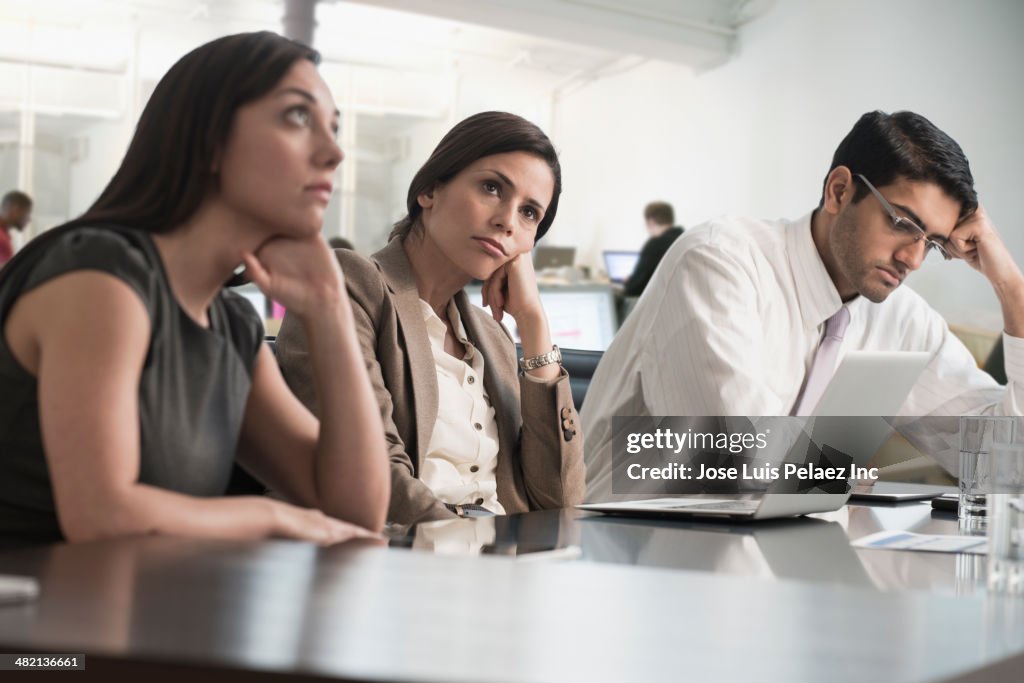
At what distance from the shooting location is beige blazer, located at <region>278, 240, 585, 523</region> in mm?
1659

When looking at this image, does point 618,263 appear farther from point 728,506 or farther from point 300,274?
point 300,274

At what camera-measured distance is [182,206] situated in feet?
3.81

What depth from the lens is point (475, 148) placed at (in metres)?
1.98

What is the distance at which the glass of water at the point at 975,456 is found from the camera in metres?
1.65

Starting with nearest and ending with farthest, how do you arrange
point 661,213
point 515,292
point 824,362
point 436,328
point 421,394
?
point 421,394 → point 436,328 → point 515,292 → point 824,362 → point 661,213

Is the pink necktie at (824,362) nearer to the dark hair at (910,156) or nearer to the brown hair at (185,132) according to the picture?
the dark hair at (910,156)

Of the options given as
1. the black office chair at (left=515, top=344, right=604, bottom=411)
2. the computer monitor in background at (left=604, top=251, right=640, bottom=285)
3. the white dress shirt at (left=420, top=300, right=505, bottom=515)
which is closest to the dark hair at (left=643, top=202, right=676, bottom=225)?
the computer monitor in background at (left=604, top=251, right=640, bottom=285)

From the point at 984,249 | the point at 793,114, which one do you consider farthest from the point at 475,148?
the point at 793,114

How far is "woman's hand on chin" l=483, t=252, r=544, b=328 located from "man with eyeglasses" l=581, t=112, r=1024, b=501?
39 centimetres

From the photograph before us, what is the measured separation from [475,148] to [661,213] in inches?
347

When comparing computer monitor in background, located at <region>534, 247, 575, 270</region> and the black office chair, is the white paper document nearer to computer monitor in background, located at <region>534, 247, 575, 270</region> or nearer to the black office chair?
the black office chair

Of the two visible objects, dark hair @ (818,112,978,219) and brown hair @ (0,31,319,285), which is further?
dark hair @ (818,112,978,219)

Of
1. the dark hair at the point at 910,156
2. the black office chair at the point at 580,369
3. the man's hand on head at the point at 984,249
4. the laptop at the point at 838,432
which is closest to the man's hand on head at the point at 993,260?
the man's hand on head at the point at 984,249

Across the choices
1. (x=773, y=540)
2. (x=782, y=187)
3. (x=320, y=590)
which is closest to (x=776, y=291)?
(x=773, y=540)
